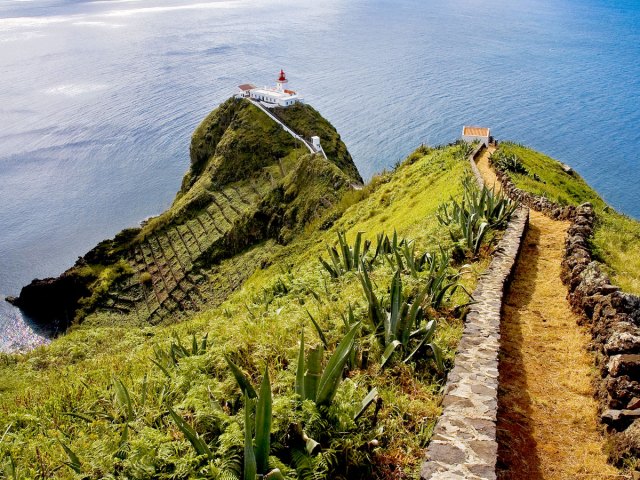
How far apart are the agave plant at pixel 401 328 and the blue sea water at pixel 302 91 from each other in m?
51.8

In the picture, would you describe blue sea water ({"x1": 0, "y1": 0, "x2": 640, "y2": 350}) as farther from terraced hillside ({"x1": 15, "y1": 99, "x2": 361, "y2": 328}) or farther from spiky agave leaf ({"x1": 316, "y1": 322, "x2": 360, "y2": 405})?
spiky agave leaf ({"x1": 316, "y1": 322, "x2": 360, "y2": 405})

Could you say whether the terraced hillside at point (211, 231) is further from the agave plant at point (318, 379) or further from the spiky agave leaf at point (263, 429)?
the spiky agave leaf at point (263, 429)

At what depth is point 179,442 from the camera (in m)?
4.37

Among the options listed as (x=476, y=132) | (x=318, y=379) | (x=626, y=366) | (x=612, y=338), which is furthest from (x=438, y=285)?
(x=476, y=132)

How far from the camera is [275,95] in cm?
7094

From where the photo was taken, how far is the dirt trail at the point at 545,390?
5.17m

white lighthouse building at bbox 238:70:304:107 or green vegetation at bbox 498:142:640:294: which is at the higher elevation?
white lighthouse building at bbox 238:70:304:107

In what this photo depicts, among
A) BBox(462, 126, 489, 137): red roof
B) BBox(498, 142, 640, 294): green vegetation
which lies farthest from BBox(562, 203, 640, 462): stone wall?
BBox(462, 126, 489, 137): red roof

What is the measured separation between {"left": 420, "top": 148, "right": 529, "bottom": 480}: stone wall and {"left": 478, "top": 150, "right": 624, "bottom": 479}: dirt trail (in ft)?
1.50

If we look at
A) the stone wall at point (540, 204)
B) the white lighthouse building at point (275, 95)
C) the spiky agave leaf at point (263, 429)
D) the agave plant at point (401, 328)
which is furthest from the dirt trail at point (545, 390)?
the white lighthouse building at point (275, 95)

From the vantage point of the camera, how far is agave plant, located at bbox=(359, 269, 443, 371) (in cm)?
609

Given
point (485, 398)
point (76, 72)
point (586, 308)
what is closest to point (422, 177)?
point (586, 308)

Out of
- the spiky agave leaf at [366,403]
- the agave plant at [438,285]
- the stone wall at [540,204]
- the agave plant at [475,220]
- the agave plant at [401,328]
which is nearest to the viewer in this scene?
the spiky agave leaf at [366,403]

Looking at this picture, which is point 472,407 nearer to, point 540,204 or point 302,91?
point 540,204
